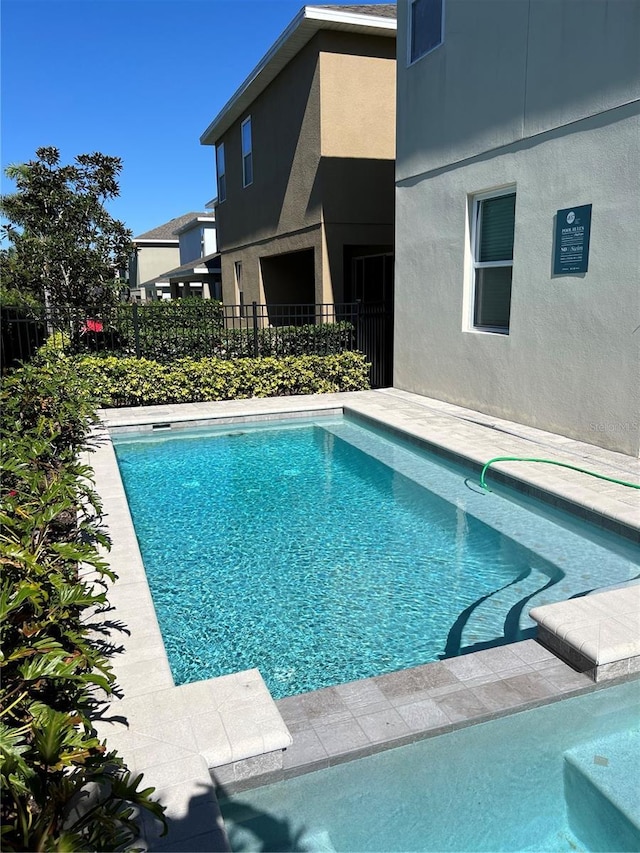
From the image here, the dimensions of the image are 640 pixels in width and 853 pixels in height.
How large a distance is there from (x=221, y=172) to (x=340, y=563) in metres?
18.6

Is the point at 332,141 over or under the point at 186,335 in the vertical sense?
over

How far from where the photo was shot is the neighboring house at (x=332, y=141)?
40.4 ft

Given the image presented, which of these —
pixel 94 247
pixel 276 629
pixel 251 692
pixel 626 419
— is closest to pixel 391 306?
pixel 94 247

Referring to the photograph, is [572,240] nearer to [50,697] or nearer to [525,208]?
[525,208]

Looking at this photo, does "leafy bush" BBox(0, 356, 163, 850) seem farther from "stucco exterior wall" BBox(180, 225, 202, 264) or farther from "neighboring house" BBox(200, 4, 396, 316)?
"stucco exterior wall" BBox(180, 225, 202, 264)

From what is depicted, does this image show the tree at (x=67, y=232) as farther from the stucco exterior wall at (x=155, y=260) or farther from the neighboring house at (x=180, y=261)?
the stucco exterior wall at (x=155, y=260)

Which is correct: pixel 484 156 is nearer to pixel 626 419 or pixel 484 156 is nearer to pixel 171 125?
pixel 626 419

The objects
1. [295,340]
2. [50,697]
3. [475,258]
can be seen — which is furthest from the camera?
[295,340]

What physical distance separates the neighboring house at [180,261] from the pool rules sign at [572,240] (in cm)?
1337

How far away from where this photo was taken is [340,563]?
503 cm

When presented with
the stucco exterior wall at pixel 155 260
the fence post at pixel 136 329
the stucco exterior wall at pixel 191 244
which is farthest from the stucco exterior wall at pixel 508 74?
the stucco exterior wall at pixel 155 260

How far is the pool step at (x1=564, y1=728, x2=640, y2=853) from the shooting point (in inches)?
92.7

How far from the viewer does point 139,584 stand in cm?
395

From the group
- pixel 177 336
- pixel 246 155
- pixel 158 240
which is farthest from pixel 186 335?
pixel 158 240
